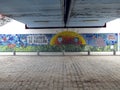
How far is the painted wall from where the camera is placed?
3734 centimetres

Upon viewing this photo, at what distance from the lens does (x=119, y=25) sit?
3684 cm

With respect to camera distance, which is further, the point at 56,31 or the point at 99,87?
the point at 56,31

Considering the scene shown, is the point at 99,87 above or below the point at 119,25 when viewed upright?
below

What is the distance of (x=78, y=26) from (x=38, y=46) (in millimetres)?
5570

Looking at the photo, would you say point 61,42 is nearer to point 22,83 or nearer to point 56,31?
point 56,31

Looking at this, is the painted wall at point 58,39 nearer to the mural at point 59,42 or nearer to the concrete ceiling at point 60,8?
the mural at point 59,42

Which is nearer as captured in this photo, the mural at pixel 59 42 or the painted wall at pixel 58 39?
the painted wall at pixel 58 39

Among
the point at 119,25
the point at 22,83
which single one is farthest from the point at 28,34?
the point at 22,83

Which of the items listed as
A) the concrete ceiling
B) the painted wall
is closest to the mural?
the painted wall

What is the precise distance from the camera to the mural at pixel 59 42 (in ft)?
123

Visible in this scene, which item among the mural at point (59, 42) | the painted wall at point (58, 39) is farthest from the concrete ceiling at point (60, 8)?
the mural at point (59, 42)

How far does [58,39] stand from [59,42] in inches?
17.6

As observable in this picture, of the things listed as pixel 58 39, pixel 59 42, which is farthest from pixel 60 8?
pixel 59 42

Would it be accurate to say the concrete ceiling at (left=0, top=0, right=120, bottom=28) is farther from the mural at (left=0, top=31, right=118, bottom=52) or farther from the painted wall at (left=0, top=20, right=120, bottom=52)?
the mural at (left=0, top=31, right=118, bottom=52)
